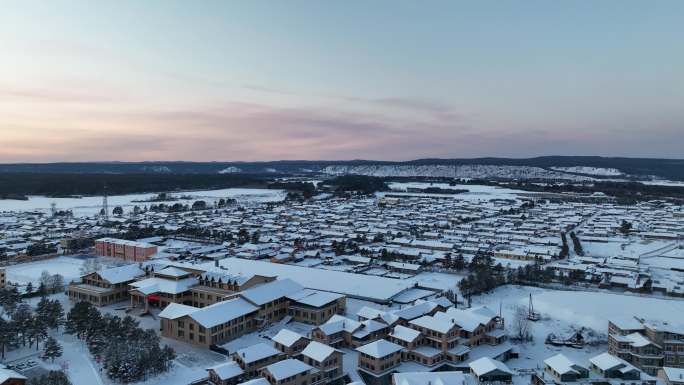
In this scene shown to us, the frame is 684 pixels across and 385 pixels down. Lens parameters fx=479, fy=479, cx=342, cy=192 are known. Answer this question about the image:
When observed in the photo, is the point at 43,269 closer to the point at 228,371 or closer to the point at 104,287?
the point at 104,287

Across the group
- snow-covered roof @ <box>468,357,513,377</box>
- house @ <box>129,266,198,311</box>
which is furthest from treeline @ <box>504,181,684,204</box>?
house @ <box>129,266,198,311</box>

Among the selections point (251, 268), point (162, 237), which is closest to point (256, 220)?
point (162, 237)

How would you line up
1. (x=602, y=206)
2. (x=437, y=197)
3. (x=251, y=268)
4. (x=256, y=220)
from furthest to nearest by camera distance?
(x=437, y=197) < (x=602, y=206) < (x=256, y=220) < (x=251, y=268)

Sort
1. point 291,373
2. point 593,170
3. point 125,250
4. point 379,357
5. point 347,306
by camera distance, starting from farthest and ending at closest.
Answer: point 593,170, point 125,250, point 347,306, point 379,357, point 291,373

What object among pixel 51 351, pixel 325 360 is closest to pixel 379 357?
pixel 325 360

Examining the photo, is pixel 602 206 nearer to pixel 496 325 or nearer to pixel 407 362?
pixel 496 325

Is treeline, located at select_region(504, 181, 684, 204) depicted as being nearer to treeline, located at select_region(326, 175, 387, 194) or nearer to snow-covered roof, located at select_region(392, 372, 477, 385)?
treeline, located at select_region(326, 175, 387, 194)
